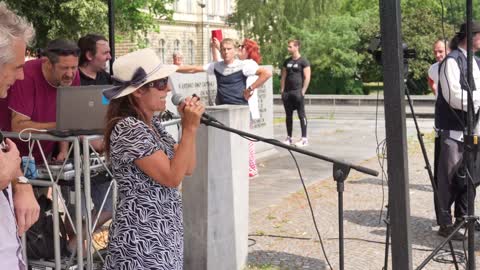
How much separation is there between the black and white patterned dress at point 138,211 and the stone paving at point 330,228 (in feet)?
8.56

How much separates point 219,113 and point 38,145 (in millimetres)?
1431

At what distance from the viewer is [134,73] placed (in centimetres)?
312

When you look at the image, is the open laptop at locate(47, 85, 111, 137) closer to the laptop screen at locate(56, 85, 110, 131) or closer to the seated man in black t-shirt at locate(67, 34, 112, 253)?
the laptop screen at locate(56, 85, 110, 131)

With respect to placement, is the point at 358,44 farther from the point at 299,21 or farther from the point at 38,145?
the point at 38,145

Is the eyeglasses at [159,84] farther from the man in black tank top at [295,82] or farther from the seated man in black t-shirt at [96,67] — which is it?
the man in black tank top at [295,82]

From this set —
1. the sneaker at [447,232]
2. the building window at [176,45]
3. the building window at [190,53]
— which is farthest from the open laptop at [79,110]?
the building window at [190,53]

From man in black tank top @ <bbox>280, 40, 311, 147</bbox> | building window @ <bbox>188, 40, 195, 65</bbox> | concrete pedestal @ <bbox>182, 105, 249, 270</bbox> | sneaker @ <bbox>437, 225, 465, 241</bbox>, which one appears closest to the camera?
concrete pedestal @ <bbox>182, 105, 249, 270</bbox>

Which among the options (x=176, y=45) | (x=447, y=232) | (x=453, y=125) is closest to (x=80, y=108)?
(x=453, y=125)

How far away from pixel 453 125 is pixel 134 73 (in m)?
3.92

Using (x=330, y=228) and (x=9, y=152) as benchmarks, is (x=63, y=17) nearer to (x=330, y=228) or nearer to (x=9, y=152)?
(x=330, y=228)

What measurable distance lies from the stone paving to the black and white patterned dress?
261 cm

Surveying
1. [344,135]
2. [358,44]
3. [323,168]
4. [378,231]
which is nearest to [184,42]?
[358,44]

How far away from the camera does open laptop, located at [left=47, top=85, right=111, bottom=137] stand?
4375 millimetres

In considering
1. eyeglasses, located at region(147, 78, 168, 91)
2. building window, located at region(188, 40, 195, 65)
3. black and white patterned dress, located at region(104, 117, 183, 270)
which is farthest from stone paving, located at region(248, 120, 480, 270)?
building window, located at region(188, 40, 195, 65)
